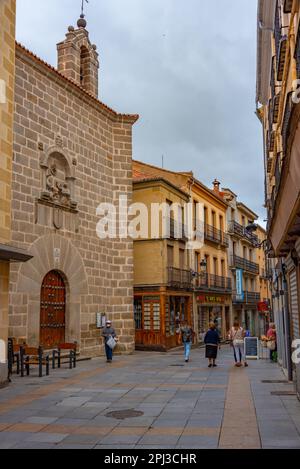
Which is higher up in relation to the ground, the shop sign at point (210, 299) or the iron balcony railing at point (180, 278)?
the iron balcony railing at point (180, 278)

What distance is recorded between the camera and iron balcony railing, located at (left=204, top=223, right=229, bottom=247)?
31.0 m

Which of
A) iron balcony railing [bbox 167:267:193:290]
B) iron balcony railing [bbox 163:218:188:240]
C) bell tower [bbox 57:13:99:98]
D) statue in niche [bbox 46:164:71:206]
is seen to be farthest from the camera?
iron balcony railing [bbox 163:218:188:240]

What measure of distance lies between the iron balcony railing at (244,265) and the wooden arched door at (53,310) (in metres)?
22.1

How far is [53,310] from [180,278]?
10553 mm

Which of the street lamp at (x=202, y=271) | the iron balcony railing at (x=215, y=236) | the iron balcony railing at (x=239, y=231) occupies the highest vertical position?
A: the iron balcony railing at (x=239, y=231)

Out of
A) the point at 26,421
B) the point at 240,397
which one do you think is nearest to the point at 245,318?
the point at 240,397

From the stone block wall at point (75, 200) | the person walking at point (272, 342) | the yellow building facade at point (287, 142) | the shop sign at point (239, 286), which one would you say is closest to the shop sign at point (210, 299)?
the shop sign at point (239, 286)

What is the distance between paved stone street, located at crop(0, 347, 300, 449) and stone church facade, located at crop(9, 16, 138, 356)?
9.66ft

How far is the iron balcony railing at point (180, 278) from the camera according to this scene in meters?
23.8

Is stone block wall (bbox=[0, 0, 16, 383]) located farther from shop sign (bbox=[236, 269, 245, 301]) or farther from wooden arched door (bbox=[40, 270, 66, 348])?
shop sign (bbox=[236, 269, 245, 301])

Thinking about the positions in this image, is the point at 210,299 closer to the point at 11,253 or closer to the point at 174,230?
the point at 174,230

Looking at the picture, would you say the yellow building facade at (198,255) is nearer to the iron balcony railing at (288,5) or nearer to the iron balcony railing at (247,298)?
the iron balcony railing at (247,298)

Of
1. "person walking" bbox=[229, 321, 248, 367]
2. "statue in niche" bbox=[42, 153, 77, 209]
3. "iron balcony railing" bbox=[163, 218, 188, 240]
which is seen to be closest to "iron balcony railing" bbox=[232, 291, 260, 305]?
"iron balcony railing" bbox=[163, 218, 188, 240]

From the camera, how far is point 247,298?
131 ft
